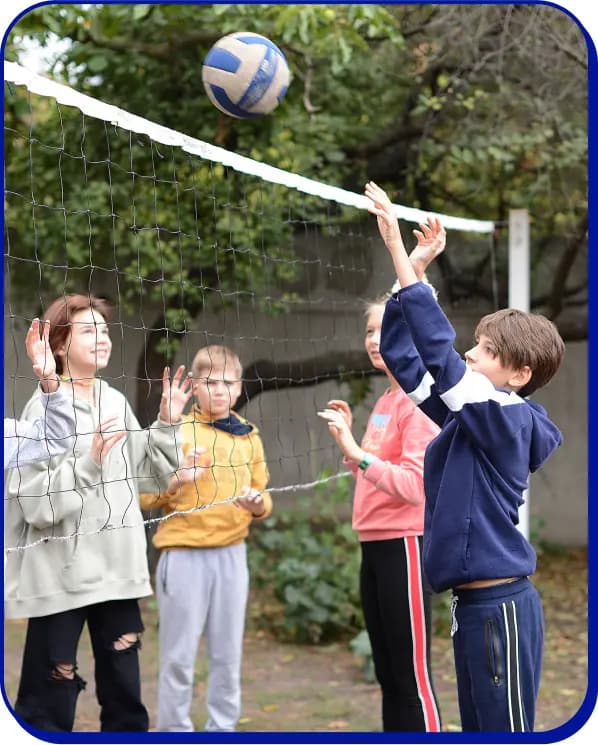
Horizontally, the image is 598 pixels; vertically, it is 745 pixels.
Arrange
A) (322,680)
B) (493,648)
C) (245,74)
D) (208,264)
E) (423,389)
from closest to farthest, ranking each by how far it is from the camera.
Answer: (493,648) < (423,389) < (245,74) < (322,680) < (208,264)

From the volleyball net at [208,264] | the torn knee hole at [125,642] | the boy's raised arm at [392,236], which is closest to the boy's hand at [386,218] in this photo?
the boy's raised arm at [392,236]

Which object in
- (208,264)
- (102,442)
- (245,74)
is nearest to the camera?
(102,442)

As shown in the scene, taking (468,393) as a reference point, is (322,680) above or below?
below

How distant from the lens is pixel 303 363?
622 centimetres

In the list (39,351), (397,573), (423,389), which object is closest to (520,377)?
(423,389)

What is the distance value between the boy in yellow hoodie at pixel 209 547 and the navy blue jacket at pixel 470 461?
1.14 meters

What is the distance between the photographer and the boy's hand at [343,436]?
306 cm

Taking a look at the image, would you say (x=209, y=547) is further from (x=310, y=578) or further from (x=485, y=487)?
(x=310, y=578)

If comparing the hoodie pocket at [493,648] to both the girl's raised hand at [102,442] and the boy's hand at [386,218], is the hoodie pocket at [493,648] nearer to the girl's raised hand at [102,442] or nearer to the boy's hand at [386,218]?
the boy's hand at [386,218]

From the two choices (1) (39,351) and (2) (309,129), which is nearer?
(1) (39,351)

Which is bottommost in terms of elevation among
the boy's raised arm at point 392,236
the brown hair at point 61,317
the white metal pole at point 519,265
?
the brown hair at point 61,317

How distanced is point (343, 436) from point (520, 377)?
0.71 meters

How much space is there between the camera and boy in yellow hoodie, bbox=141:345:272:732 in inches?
139

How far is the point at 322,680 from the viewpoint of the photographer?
4.97 metres
